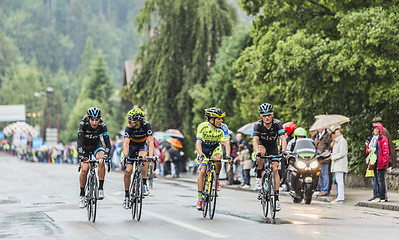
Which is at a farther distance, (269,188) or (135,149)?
(135,149)

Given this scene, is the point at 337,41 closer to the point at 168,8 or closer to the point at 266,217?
the point at 266,217

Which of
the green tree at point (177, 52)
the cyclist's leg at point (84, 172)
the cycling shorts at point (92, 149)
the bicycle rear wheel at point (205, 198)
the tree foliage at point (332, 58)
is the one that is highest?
the green tree at point (177, 52)

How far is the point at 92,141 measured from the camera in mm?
12352

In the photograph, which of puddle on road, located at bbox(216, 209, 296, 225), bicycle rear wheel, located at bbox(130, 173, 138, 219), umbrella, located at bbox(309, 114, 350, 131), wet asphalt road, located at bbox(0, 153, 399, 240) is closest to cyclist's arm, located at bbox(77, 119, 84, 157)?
bicycle rear wheel, located at bbox(130, 173, 138, 219)

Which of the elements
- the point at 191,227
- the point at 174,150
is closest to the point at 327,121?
the point at 191,227

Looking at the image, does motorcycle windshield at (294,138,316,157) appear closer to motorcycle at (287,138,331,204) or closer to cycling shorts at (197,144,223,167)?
motorcycle at (287,138,331,204)

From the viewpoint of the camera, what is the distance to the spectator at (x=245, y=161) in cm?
2337

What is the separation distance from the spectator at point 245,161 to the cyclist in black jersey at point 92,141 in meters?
11.4

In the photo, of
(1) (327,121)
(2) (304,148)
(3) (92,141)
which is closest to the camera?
(3) (92,141)

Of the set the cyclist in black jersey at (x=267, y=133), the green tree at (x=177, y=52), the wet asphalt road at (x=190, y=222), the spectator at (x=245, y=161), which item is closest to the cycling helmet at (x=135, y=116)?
the wet asphalt road at (x=190, y=222)

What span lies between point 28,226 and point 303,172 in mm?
7298

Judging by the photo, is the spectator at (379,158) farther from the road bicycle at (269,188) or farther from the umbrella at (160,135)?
the umbrella at (160,135)

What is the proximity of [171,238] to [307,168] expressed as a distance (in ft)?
24.7

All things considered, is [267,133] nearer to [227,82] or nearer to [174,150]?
[174,150]
